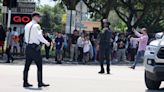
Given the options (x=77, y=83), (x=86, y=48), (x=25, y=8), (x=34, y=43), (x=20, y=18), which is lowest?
(x=77, y=83)

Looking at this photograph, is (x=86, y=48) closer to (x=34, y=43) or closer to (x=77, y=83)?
(x=77, y=83)

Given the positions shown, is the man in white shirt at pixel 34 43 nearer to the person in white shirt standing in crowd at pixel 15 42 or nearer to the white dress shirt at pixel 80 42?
the white dress shirt at pixel 80 42

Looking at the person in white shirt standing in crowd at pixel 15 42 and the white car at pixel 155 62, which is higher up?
the person in white shirt standing in crowd at pixel 15 42

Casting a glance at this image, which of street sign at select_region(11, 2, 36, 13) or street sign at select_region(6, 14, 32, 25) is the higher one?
street sign at select_region(11, 2, 36, 13)

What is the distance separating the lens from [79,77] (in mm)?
16516

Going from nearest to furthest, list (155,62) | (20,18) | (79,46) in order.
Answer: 1. (155,62)
2. (79,46)
3. (20,18)

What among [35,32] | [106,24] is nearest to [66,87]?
[35,32]

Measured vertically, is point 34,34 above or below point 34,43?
above

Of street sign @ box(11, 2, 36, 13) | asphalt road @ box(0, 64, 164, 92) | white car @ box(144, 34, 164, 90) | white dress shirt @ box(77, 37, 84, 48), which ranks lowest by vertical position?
asphalt road @ box(0, 64, 164, 92)

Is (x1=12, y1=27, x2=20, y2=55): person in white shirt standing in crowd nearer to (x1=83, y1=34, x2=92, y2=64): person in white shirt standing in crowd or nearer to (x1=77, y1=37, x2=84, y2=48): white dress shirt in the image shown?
(x1=77, y1=37, x2=84, y2=48): white dress shirt

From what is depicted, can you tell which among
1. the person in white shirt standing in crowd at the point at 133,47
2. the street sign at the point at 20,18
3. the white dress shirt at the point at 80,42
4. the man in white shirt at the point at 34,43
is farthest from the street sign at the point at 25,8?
the man in white shirt at the point at 34,43

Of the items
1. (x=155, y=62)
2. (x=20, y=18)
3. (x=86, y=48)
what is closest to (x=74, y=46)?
(x=86, y=48)

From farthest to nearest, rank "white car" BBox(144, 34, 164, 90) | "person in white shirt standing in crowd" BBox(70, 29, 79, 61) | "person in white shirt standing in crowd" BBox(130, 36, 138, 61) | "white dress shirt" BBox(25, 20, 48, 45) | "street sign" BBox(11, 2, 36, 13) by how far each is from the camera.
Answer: "street sign" BBox(11, 2, 36, 13), "person in white shirt standing in crowd" BBox(130, 36, 138, 61), "person in white shirt standing in crowd" BBox(70, 29, 79, 61), "white dress shirt" BBox(25, 20, 48, 45), "white car" BBox(144, 34, 164, 90)

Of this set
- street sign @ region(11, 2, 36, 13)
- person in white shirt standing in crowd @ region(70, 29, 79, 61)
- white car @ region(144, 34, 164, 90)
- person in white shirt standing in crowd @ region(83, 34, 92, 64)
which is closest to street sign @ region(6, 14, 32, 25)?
street sign @ region(11, 2, 36, 13)
